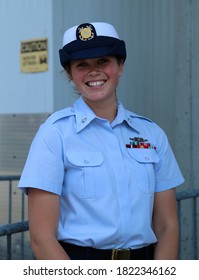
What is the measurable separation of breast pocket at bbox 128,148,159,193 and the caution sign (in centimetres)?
278

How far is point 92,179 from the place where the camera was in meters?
1.88

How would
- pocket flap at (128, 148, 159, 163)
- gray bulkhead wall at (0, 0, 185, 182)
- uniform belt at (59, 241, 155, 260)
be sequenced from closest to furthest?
uniform belt at (59, 241, 155, 260), pocket flap at (128, 148, 159, 163), gray bulkhead wall at (0, 0, 185, 182)

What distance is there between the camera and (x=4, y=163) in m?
5.08

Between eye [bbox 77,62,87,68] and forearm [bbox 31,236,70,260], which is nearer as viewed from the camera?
forearm [bbox 31,236,70,260]

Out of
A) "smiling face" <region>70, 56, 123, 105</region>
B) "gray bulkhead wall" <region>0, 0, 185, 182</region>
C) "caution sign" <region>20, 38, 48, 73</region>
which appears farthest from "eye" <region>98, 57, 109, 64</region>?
"caution sign" <region>20, 38, 48, 73</region>

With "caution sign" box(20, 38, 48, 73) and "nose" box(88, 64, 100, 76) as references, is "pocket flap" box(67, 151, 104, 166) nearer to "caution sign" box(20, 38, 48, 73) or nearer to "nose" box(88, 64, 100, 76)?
"nose" box(88, 64, 100, 76)

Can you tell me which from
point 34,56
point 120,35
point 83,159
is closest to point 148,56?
point 120,35

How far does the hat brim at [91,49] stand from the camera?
1920 mm

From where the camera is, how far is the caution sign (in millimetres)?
4637

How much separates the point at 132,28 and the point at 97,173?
3.56 m

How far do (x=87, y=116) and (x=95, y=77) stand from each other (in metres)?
0.16

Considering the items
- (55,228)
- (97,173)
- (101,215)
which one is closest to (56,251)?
(55,228)

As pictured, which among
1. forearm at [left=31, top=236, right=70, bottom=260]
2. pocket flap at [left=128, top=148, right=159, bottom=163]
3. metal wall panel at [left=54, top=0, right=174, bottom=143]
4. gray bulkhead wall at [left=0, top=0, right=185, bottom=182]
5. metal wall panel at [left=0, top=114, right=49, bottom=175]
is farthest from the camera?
metal wall panel at [left=54, top=0, right=174, bottom=143]

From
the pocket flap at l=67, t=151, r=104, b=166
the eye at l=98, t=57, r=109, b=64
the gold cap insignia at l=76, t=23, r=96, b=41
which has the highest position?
the gold cap insignia at l=76, t=23, r=96, b=41
